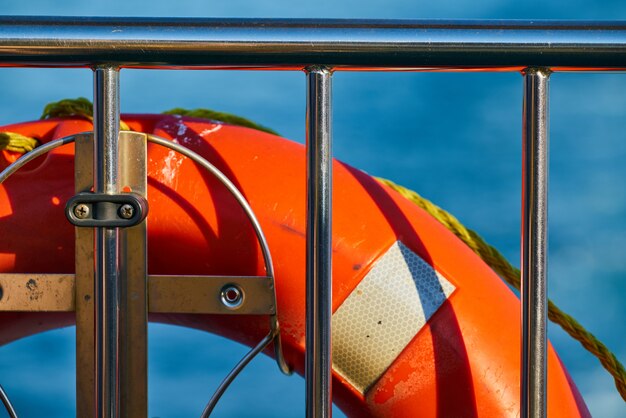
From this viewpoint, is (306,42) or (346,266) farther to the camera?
(346,266)

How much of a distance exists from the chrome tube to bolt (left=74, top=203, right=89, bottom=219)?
20 mm

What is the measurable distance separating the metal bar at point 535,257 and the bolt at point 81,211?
1.40ft

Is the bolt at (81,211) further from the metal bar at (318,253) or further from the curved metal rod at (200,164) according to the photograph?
the metal bar at (318,253)

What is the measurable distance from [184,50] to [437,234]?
0.42m

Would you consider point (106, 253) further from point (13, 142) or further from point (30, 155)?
point (13, 142)

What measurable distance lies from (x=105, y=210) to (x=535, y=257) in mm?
420

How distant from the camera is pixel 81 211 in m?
0.91

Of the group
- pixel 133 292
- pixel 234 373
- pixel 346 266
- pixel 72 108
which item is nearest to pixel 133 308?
pixel 133 292

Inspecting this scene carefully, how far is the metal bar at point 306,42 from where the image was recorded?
89 cm

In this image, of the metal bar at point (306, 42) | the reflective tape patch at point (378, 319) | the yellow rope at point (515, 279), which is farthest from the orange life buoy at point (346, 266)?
the metal bar at point (306, 42)

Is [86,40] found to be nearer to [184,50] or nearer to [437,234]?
[184,50]

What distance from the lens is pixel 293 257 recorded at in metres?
1.07

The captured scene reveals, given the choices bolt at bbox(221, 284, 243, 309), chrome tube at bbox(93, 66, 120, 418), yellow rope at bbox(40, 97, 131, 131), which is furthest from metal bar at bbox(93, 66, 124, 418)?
yellow rope at bbox(40, 97, 131, 131)

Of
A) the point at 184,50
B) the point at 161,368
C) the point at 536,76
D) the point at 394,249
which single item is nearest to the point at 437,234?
the point at 394,249
